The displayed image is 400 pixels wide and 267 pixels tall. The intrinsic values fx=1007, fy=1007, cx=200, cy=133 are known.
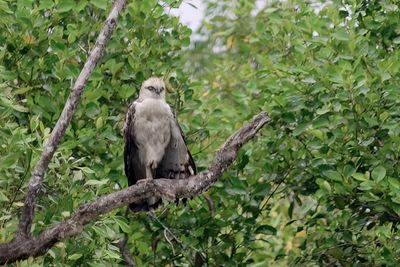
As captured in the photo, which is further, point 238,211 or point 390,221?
point 238,211

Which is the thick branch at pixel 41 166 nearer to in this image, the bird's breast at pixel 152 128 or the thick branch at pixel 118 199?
the thick branch at pixel 118 199

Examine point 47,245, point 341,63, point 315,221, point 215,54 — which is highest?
point 341,63

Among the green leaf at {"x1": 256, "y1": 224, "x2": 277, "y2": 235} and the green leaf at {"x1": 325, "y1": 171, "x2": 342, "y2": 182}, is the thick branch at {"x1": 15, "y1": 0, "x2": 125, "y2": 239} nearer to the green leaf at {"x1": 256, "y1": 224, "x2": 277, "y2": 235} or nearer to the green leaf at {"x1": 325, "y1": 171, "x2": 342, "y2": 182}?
the green leaf at {"x1": 325, "y1": 171, "x2": 342, "y2": 182}

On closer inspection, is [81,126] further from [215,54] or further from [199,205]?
[215,54]

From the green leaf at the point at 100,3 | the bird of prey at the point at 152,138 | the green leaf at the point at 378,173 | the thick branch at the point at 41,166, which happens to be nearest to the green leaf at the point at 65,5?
the green leaf at the point at 100,3

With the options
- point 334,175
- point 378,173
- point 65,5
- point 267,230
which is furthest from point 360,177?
point 65,5

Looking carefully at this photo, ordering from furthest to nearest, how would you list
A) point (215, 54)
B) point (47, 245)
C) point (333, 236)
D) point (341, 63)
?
point (215, 54) → point (333, 236) → point (341, 63) → point (47, 245)

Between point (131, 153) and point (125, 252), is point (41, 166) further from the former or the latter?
point (125, 252)

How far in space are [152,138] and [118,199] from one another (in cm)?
184

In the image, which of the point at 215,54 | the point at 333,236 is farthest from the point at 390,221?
the point at 215,54

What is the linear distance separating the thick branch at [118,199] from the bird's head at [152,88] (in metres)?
1.58

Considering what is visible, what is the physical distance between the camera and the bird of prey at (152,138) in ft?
27.2

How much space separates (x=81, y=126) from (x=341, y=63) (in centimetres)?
210

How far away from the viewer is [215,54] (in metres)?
14.9
